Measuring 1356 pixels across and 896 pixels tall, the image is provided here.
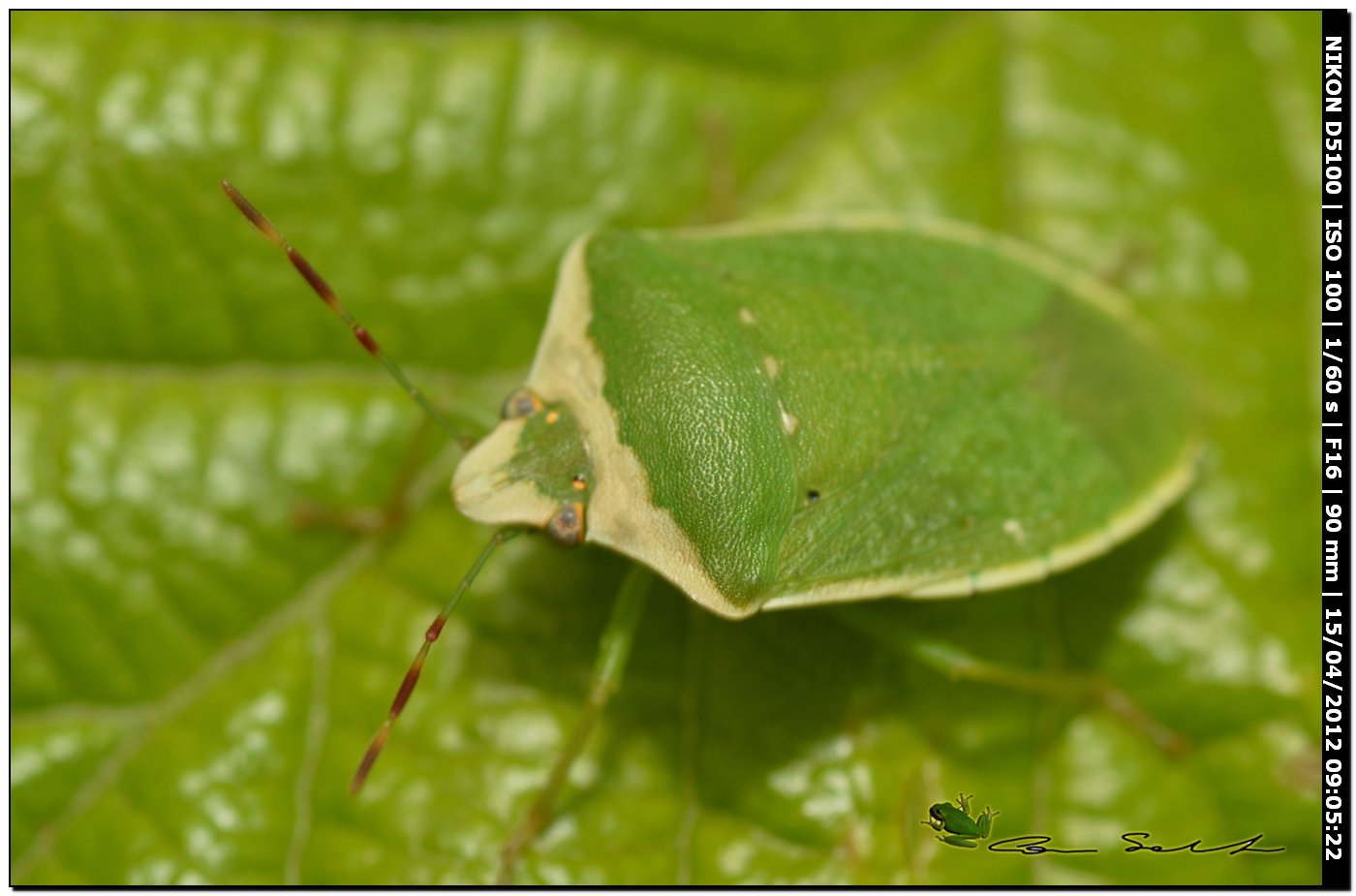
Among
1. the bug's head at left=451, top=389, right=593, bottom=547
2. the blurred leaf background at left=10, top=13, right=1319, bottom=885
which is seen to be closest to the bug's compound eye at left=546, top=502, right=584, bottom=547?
the bug's head at left=451, top=389, right=593, bottom=547

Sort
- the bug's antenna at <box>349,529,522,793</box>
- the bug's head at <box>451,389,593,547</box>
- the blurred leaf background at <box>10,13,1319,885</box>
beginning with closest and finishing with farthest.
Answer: the bug's antenna at <box>349,529,522,793</box> < the bug's head at <box>451,389,593,547</box> < the blurred leaf background at <box>10,13,1319,885</box>

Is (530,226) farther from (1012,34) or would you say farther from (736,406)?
(1012,34)

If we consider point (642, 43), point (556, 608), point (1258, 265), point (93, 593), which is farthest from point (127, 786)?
point (1258, 265)

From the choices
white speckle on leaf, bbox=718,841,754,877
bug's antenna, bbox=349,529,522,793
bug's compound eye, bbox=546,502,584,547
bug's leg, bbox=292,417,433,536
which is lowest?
white speckle on leaf, bbox=718,841,754,877

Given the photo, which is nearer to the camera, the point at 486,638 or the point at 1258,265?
the point at 486,638

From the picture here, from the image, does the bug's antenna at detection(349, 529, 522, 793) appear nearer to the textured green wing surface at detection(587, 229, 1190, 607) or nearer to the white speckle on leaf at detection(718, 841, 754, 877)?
the textured green wing surface at detection(587, 229, 1190, 607)
